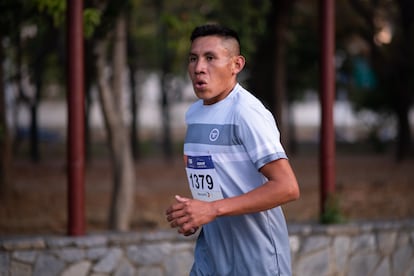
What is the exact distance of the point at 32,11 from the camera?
9.01 meters

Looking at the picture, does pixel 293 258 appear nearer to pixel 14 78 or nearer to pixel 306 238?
pixel 306 238

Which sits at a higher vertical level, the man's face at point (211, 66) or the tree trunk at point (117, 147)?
the man's face at point (211, 66)

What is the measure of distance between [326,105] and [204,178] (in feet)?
14.0

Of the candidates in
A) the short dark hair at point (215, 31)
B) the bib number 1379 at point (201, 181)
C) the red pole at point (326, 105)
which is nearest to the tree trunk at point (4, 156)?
the red pole at point (326, 105)

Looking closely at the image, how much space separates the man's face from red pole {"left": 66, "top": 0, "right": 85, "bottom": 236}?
3310 millimetres

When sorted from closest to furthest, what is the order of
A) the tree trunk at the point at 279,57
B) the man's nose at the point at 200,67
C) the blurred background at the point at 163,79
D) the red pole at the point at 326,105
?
the man's nose at the point at 200,67
the red pole at the point at 326,105
the blurred background at the point at 163,79
the tree trunk at the point at 279,57

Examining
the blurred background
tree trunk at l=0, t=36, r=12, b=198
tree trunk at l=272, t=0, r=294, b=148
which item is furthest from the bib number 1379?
tree trunk at l=272, t=0, r=294, b=148

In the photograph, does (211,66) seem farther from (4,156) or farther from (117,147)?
(4,156)

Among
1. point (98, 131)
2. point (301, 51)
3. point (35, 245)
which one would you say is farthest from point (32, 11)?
point (98, 131)

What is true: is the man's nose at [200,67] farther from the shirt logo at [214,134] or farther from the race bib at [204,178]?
the race bib at [204,178]

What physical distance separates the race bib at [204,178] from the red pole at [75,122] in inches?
124

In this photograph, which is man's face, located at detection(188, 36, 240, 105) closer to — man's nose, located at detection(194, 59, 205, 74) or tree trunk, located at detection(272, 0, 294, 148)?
man's nose, located at detection(194, 59, 205, 74)

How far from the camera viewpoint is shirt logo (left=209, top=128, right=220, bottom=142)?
11.2ft

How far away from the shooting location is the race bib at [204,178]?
11.2 feet
